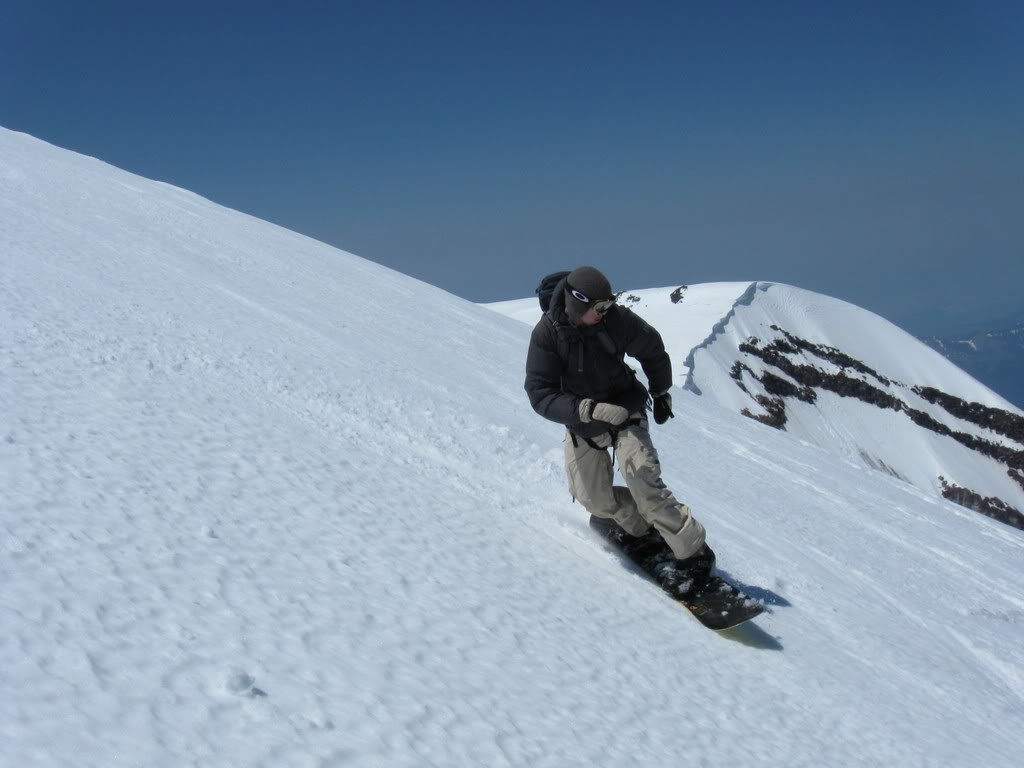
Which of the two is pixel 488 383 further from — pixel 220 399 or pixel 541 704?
pixel 541 704

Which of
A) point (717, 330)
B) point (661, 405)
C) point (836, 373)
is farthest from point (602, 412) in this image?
point (836, 373)

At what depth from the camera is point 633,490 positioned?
602 cm

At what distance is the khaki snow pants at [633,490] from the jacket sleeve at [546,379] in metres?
Result: 0.47

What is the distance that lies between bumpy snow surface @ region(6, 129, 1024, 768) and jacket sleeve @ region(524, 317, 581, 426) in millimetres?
1088

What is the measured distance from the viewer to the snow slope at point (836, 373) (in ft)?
166

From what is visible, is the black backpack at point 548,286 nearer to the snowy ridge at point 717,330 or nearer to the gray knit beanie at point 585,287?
the gray knit beanie at point 585,287

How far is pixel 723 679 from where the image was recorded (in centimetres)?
479

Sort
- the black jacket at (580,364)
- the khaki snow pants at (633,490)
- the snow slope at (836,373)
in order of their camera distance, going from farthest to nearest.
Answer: the snow slope at (836,373) → the khaki snow pants at (633,490) → the black jacket at (580,364)

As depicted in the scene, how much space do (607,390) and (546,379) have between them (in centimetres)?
51

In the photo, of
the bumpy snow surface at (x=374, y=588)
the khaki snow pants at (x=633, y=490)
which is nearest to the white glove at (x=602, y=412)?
the khaki snow pants at (x=633, y=490)

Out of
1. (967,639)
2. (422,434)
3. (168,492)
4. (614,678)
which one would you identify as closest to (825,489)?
(967,639)

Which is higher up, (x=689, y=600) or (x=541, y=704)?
(x=689, y=600)

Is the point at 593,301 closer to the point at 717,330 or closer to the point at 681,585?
the point at 681,585

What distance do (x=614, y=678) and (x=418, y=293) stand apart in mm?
16490
